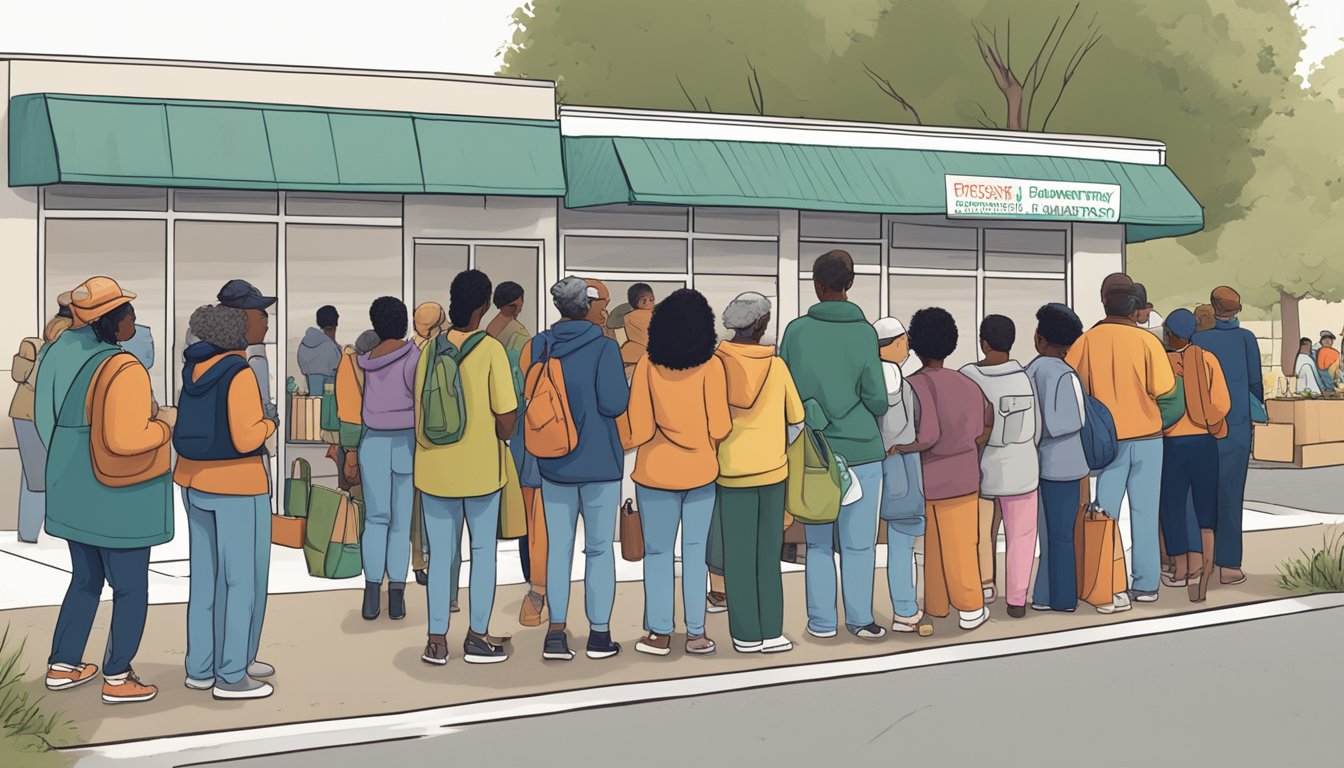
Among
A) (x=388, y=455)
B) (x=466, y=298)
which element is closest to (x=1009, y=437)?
(x=466, y=298)

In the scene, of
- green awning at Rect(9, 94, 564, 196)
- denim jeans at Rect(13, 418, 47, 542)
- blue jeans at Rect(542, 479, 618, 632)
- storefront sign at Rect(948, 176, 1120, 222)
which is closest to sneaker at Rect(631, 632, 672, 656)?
blue jeans at Rect(542, 479, 618, 632)

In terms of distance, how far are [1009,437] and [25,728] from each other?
550 centimetres

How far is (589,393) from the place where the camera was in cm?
873

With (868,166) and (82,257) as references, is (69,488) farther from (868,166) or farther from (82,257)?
(868,166)

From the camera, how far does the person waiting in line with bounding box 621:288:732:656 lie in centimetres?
870

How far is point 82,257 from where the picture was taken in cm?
1617

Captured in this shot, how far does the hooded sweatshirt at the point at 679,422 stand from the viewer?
8.74 m

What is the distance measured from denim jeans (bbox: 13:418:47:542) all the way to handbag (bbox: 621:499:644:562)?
7.06m

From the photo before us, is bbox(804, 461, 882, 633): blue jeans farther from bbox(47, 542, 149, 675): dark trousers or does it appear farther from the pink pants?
bbox(47, 542, 149, 675): dark trousers

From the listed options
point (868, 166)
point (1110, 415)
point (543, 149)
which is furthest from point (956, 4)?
point (1110, 415)

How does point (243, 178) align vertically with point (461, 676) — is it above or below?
above

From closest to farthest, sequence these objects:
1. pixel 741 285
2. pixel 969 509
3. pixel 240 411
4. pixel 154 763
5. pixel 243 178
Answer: pixel 154 763, pixel 240 411, pixel 969 509, pixel 243 178, pixel 741 285

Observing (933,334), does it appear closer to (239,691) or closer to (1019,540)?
(1019,540)

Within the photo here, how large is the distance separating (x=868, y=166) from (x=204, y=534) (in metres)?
12.4
